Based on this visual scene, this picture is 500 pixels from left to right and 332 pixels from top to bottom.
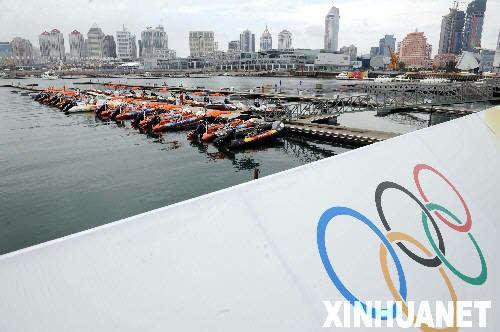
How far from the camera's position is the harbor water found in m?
18.5

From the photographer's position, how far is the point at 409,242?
4.31m

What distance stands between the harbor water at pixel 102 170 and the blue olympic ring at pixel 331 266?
16704mm

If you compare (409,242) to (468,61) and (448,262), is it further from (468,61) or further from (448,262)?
(468,61)

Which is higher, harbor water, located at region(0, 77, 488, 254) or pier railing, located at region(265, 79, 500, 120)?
pier railing, located at region(265, 79, 500, 120)

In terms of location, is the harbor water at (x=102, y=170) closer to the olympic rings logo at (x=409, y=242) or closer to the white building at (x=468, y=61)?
the olympic rings logo at (x=409, y=242)

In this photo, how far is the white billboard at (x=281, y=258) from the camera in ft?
7.80

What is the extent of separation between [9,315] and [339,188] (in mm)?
3480

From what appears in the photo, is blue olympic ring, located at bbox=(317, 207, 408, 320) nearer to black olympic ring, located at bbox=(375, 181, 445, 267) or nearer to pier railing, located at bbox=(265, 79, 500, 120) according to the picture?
black olympic ring, located at bbox=(375, 181, 445, 267)

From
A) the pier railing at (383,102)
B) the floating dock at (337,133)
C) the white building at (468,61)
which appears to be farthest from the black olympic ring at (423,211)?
the white building at (468,61)

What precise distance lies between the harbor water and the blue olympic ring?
16704 millimetres

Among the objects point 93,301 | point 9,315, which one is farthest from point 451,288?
point 9,315

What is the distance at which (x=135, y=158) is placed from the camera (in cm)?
2955

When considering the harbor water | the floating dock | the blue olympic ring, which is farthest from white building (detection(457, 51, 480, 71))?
the blue olympic ring

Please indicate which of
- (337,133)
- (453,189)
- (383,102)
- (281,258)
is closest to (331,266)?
(281,258)
